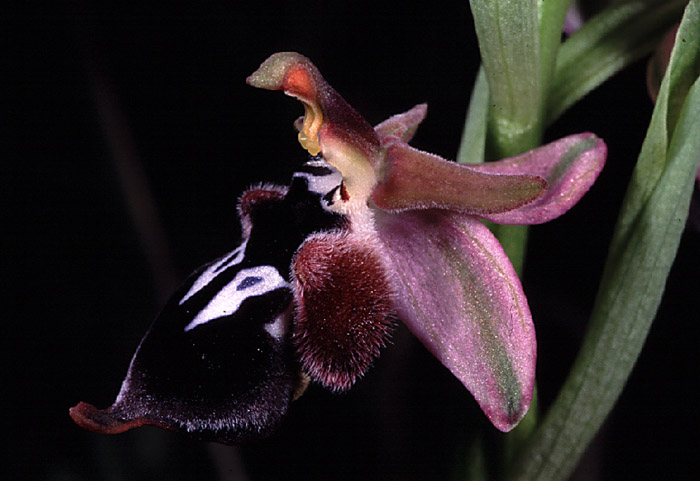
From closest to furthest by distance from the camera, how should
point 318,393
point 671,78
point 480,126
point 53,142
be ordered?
point 671,78 → point 480,126 → point 318,393 → point 53,142

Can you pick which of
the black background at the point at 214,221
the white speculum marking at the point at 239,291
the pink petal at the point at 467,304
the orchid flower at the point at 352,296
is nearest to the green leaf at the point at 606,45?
the orchid flower at the point at 352,296

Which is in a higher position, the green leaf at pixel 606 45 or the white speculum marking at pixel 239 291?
the green leaf at pixel 606 45

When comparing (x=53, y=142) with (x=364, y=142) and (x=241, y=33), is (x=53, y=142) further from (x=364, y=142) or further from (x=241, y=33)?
(x=364, y=142)

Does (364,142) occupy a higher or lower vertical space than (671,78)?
higher

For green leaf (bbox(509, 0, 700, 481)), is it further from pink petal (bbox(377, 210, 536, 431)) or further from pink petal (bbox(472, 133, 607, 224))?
pink petal (bbox(377, 210, 536, 431))

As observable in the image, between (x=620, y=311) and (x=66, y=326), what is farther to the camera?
(x=66, y=326)

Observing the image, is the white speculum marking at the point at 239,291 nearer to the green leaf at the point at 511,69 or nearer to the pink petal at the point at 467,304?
the pink petal at the point at 467,304

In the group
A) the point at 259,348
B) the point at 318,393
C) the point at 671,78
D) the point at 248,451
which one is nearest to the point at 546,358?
the point at 318,393
